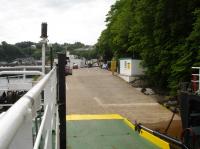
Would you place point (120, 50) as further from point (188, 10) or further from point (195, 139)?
point (195, 139)

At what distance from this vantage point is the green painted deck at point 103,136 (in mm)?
8105

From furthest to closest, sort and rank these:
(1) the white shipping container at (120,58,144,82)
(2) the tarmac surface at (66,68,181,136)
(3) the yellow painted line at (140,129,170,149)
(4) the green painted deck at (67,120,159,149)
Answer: (1) the white shipping container at (120,58,144,82) → (2) the tarmac surface at (66,68,181,136) → (3) the yellow painted line at (140,129,170,149) → (4) the green painted deck at (67,120,159,149)

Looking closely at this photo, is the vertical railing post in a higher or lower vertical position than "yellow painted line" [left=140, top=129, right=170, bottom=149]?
higher

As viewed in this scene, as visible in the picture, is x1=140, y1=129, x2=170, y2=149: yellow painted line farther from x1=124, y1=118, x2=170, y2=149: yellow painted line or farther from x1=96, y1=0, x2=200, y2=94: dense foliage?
x1=96, y1=0, x2=200, y2=94: dense foliage

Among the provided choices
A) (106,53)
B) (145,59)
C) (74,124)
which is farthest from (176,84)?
(106,53)

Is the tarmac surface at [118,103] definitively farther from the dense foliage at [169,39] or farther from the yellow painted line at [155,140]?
the yellow painted line at [155,140]

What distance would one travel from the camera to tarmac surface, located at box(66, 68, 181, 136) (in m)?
18.4

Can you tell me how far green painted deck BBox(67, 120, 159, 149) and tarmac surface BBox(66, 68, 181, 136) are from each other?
511 centimetres

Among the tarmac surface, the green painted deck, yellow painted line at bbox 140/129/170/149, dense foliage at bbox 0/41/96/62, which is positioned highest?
dense foliage at bbox 0/41/96/62

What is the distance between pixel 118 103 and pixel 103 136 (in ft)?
44.7

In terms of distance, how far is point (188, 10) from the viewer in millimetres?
22859

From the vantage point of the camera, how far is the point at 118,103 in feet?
74.8

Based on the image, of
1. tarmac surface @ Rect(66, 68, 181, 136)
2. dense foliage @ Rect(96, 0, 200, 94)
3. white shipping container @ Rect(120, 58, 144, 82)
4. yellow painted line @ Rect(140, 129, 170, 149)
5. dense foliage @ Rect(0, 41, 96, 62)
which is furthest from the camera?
white shipping container @ Rect(120, 58, 144, 82)

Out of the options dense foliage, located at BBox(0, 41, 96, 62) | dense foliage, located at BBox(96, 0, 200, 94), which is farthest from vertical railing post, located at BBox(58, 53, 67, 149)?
dense foliage, located at BBox(96, 0, 200, 94)
